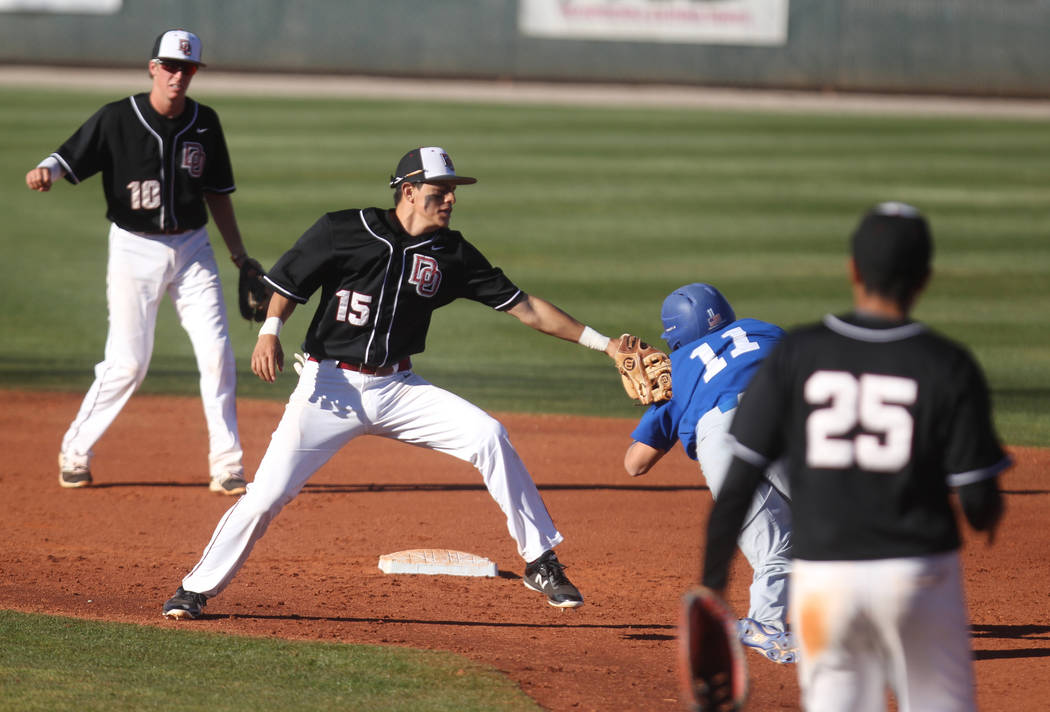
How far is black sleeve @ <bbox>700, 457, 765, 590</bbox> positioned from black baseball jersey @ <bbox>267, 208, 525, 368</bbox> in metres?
2.37

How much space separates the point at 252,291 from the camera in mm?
7207

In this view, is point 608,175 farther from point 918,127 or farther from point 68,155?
point 68,155

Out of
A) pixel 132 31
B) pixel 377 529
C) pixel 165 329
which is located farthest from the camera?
pixel 132 31

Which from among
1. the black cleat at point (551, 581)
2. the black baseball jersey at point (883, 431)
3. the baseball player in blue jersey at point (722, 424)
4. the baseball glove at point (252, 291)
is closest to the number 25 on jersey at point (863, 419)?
the black baseball jersey at point (883, 431)

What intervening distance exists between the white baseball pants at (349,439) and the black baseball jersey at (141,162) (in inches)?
88.8

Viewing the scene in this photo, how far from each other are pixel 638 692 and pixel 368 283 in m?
1.85

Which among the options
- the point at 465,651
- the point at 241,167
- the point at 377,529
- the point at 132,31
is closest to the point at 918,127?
the point at 241,167

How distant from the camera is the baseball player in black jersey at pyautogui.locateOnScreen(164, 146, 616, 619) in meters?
5.12

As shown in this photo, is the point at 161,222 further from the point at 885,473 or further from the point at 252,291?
the point at 885,473

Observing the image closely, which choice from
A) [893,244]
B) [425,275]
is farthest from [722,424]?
[893,244]

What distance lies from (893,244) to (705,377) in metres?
2.38

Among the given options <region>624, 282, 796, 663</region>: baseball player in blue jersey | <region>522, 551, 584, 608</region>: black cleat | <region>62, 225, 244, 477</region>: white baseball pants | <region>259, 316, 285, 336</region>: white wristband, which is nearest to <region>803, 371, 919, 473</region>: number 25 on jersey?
<region>624, 282, 796, 663</region>: baseball player in blue jersey

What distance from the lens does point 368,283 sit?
519cm

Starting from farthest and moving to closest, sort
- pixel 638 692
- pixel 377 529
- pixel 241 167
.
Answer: pixel 241 167 < pixel 377 529 < pixel 638 692
